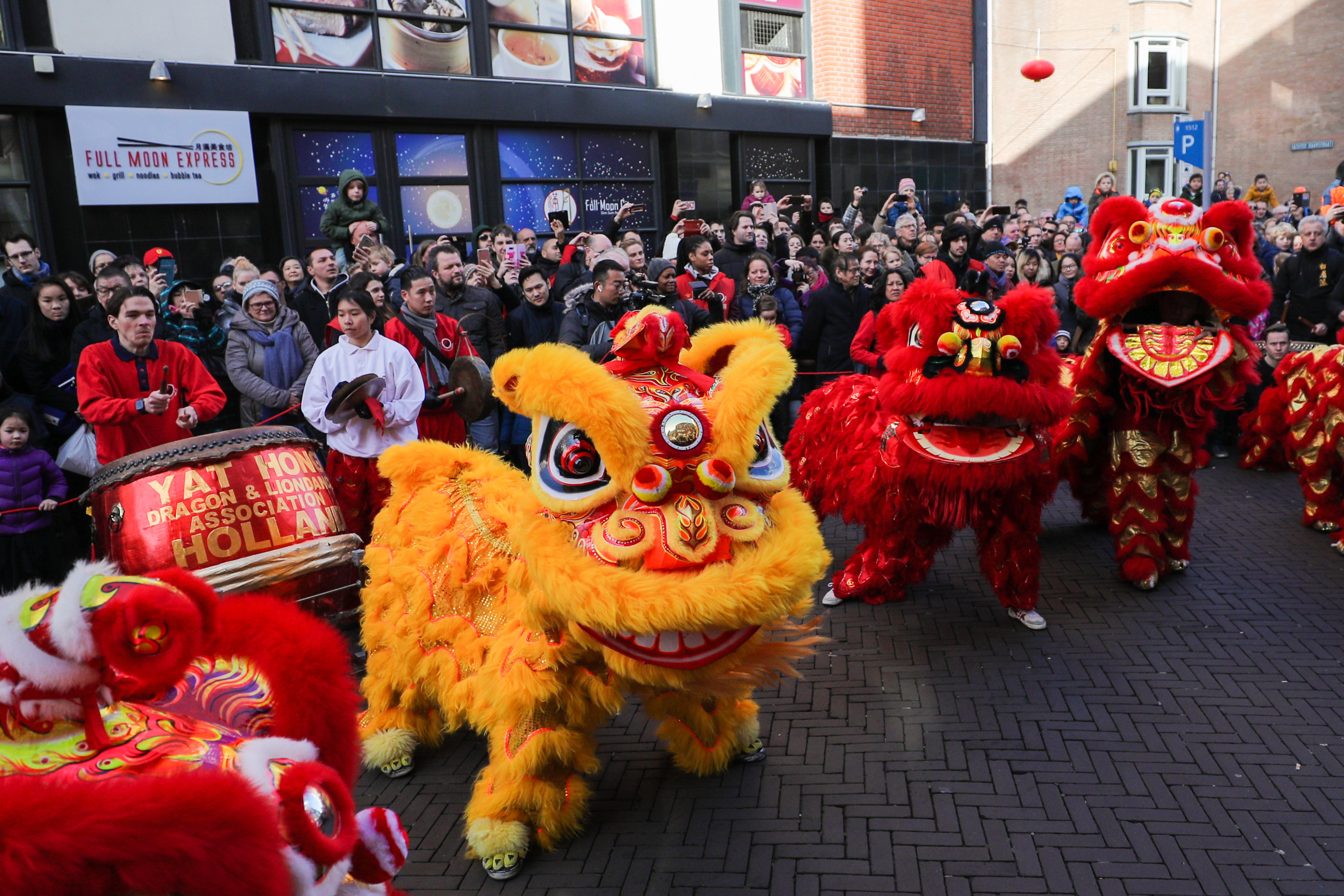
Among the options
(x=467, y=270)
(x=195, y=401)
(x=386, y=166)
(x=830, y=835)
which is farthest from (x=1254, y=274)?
(x=386, y=166)

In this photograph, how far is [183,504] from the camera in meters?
3.70

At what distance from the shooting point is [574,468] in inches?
102

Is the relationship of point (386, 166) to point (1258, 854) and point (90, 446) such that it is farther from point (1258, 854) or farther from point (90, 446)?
point (1258, 854)

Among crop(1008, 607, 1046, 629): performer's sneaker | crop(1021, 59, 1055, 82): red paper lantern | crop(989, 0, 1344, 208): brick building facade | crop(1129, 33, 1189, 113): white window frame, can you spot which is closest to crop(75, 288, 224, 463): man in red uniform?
crop(1008, 607, 1046, 629): performer's sneaker

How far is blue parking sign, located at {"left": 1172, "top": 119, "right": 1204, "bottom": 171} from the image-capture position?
42.3 ft

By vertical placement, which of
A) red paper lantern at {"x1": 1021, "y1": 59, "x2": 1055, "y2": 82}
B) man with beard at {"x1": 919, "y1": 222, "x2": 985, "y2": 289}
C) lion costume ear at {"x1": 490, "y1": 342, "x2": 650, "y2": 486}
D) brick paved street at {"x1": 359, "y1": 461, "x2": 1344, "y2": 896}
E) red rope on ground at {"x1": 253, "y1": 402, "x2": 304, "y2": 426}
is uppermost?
red paper lantern at {"x1": 1021, "y1": 59, "x2": 1055, "y2": 82}

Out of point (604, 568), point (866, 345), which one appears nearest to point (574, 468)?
point (604, 568)

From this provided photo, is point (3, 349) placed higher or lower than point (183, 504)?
higher

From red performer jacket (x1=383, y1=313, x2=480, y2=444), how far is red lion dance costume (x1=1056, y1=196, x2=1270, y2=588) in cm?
372

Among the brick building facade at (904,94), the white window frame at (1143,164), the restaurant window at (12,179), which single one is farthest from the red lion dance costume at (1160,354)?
the white window frame at (1143,164)

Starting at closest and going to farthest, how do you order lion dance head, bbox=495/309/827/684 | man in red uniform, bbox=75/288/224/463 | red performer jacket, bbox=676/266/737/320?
lion dance head, bbox=495/309/827/684 → man in red uniform, bbox=75/288/224/463 → red performer jacket, bbox=676/266/737/320

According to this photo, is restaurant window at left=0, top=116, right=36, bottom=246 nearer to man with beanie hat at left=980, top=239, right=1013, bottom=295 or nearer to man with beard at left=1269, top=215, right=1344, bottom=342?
man with beanie hat at left=980, top=239, right=1013, bottom=295

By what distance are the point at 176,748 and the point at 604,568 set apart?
1.19m

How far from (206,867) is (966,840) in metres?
2.62
